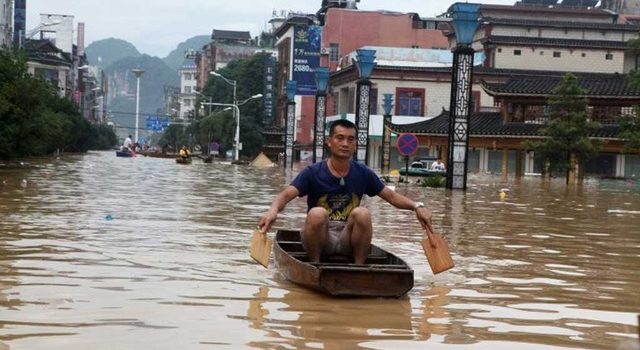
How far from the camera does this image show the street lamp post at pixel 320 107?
64.8 m

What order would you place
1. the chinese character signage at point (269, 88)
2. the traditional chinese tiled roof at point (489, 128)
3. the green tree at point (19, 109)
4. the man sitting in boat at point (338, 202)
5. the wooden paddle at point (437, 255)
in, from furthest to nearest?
the chinese character signage at point (269, 88) → the traditional chinese tiled roof at point (489, 128) → the green tree at point (19, 109) → the wooden paddle at point (437, 255) → the man sitting in boat at point (338, 202)

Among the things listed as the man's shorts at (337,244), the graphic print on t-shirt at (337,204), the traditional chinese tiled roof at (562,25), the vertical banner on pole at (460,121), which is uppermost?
the traditional chinese tiled roof at (562,25)

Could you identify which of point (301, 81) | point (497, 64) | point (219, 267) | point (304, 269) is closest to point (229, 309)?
point (304, 269)

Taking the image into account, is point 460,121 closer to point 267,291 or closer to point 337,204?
point 337,204

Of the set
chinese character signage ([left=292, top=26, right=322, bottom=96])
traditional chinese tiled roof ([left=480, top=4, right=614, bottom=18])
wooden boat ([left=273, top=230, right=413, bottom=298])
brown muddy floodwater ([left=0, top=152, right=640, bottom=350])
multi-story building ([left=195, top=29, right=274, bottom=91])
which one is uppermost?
multi-story building ([left=195, top=29, right=274, bottom=91])

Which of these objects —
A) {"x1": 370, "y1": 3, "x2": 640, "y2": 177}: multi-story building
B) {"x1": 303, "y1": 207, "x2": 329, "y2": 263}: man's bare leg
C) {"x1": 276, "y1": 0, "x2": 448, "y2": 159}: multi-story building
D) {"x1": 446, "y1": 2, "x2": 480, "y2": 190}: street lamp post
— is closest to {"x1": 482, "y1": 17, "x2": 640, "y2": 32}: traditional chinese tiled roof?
{"x1": 370, "y1": 3, "x2": 640, "y2": 177}: multi-story building

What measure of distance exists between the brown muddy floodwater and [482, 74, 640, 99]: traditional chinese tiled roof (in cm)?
3880

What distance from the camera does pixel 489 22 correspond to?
247ft

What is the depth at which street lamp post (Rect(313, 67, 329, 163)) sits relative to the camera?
2552 inches

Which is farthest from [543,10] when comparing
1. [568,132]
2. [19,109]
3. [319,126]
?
[19,109]

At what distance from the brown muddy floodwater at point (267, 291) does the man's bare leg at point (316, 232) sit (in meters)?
0.42

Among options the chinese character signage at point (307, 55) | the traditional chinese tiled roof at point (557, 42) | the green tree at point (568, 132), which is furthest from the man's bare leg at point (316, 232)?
the chinese character signage at point (307, 55)

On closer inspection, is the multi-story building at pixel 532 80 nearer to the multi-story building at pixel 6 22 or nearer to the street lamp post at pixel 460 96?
the street lamp post at pixel 460 96

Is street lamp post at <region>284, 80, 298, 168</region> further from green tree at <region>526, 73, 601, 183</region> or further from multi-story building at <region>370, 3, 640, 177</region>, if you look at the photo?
green tree at <region>526, 73, 601, 183</region>
